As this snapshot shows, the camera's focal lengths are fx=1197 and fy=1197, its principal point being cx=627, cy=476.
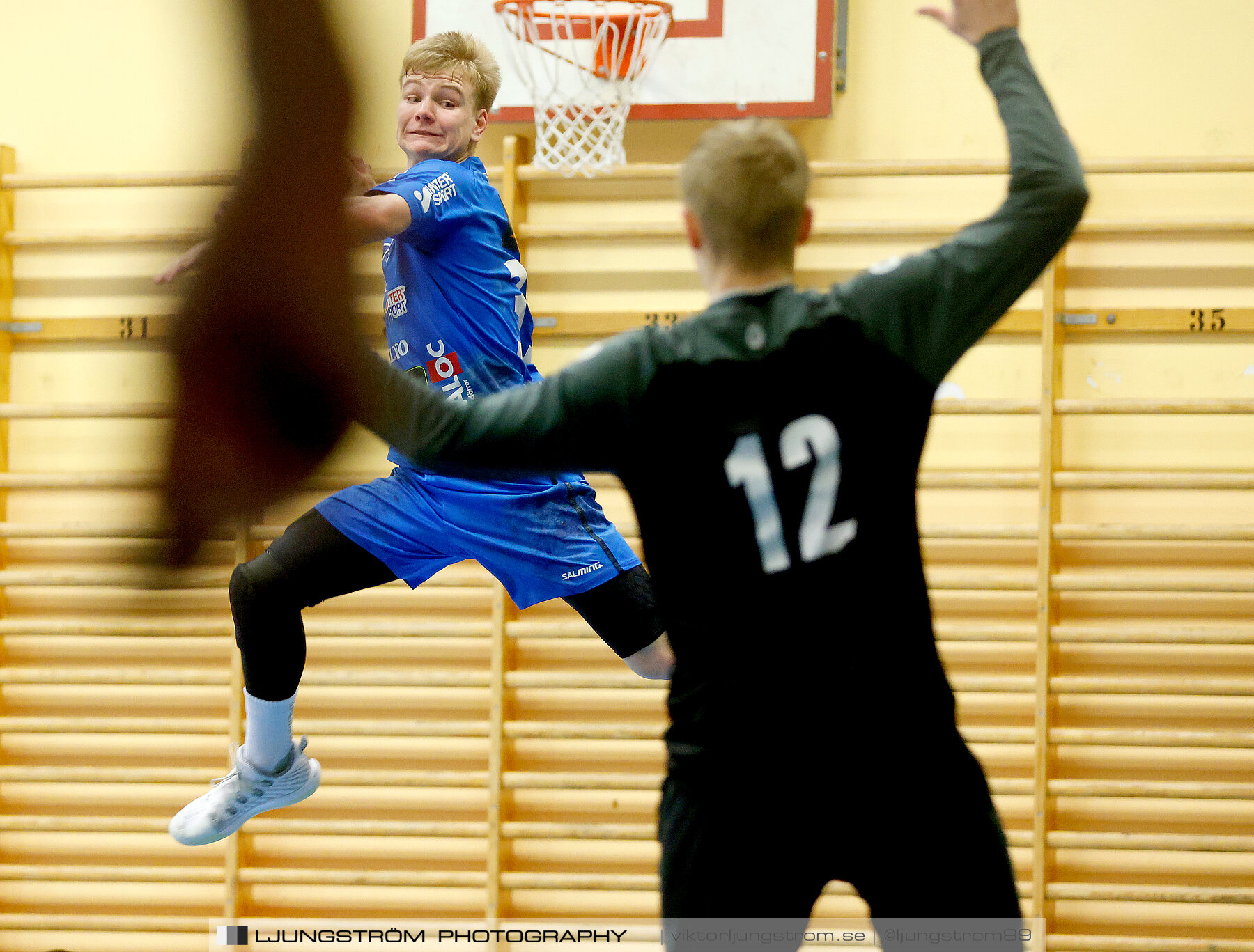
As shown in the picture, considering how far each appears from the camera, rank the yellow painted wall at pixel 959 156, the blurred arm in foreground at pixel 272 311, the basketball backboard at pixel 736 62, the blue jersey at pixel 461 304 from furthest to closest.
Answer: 1. the yellow painted wall at pixel 959 156
2. the basketball backboard at pixel 736 62
3. the blue jersey at pixel 461 304
4. the blurred arm in foreground at pixel 272 311

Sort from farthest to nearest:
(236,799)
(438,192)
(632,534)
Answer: (632,534) → (236,799) → (438,192)

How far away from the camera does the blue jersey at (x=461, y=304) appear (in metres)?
2.85

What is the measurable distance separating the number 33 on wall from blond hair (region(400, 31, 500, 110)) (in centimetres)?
185

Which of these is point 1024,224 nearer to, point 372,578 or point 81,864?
point 372,578

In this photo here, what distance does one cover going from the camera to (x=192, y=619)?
506 centimetres

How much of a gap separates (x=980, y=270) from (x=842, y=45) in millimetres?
3677

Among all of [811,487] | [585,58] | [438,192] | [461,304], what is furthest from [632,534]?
[811,487]

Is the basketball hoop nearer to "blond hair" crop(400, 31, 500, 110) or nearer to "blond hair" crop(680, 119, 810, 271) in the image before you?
"blond hair" crop(400, 31, 500, 110)

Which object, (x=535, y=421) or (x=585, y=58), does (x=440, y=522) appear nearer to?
(x=535, y=421)

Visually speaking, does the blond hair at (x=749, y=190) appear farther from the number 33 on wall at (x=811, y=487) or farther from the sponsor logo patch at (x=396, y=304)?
the sponsor logo patch at (x=396, y=304)

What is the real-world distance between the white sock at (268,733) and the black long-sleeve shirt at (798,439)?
1651 millimetres

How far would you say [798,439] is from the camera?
1464 mm

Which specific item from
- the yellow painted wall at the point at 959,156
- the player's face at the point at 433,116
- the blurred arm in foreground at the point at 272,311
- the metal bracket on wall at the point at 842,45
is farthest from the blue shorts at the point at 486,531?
the metal bracket on wall at the point at 842,45

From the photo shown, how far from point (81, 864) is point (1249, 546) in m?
4.94
